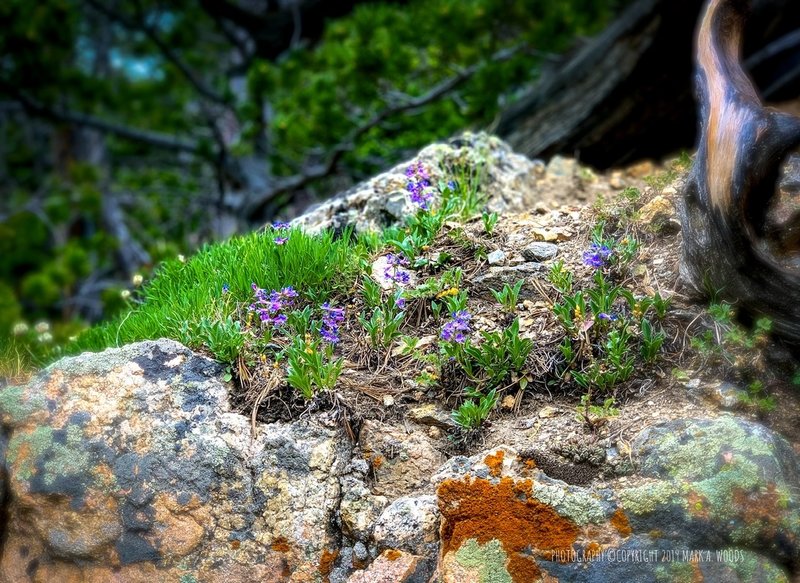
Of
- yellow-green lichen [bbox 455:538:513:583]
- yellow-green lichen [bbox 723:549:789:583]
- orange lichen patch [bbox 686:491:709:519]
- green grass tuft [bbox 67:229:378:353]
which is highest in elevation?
green grass tuft [bbox 67:229:378:353]

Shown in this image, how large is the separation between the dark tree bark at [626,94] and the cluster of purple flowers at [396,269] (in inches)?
170

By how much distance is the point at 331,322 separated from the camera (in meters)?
3.76

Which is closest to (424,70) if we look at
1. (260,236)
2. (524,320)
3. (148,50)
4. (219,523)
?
(260,236)

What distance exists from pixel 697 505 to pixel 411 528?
0.99 m

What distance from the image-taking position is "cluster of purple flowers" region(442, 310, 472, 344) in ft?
11.6

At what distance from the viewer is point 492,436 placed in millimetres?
3355

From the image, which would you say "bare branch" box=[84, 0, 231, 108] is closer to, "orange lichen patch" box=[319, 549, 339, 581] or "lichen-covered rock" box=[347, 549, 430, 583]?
"orange lichen patch" box=[319, 549, 339, 581]

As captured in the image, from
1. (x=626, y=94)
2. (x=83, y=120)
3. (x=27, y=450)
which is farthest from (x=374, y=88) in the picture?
(x=27, y=450)

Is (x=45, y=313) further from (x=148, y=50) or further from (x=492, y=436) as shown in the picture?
(x=492, y=436)

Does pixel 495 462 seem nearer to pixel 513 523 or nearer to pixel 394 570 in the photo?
pixel 513 523

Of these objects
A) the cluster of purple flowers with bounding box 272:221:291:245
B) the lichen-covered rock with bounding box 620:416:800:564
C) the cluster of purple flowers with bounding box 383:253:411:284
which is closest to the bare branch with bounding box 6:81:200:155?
the cluster of purple flowers with bounding box 272:221:291:245

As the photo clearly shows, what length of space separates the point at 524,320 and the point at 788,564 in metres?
1.35

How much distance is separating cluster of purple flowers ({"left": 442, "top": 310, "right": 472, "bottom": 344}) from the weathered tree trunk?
3.06 ft

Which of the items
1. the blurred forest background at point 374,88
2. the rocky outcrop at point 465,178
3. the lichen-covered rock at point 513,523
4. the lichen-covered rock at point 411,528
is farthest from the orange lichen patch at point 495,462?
the blurred forest background at point 374,88
